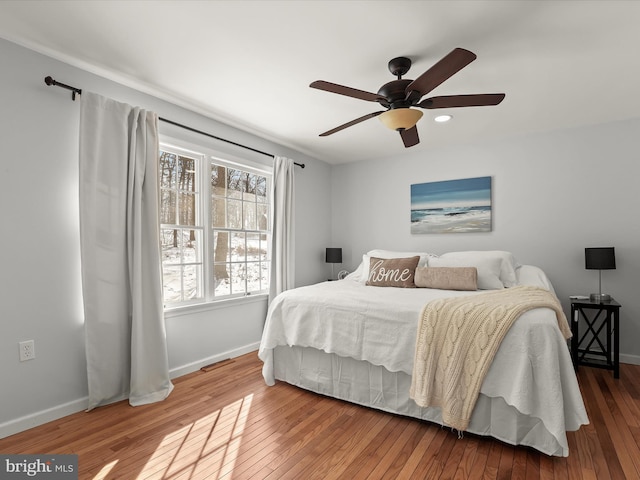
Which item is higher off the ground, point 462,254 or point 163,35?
point 163,35

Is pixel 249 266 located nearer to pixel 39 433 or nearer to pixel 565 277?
pixel 39 433

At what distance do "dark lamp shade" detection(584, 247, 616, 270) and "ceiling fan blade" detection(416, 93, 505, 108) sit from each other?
1974 millimetres

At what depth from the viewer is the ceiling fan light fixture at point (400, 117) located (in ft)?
7.75

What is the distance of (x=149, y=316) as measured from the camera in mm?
2730

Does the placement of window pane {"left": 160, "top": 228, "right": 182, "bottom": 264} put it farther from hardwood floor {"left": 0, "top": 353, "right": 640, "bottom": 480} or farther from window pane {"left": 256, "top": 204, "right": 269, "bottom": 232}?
hardwood floor {"left": 0, "top": 353, "right": 640, "bottom": 480}

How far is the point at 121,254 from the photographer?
8.53 feet

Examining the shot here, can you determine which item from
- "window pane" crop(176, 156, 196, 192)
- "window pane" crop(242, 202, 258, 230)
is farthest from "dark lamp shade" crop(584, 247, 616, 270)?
"window pane" crop(176, 156, 196, 192)

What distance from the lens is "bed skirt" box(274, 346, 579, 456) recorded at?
193 centimetres

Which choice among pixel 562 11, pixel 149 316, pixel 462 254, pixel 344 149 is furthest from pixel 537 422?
pixel 344 149

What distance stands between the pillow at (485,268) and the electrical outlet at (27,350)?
3.38 meters

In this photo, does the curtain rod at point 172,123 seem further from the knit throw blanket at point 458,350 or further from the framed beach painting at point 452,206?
the knit throw blanket at point 458,350

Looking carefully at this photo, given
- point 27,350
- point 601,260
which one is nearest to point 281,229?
point 27,350

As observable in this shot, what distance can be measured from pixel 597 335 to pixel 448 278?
159 centimetres

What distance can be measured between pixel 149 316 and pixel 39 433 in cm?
91
